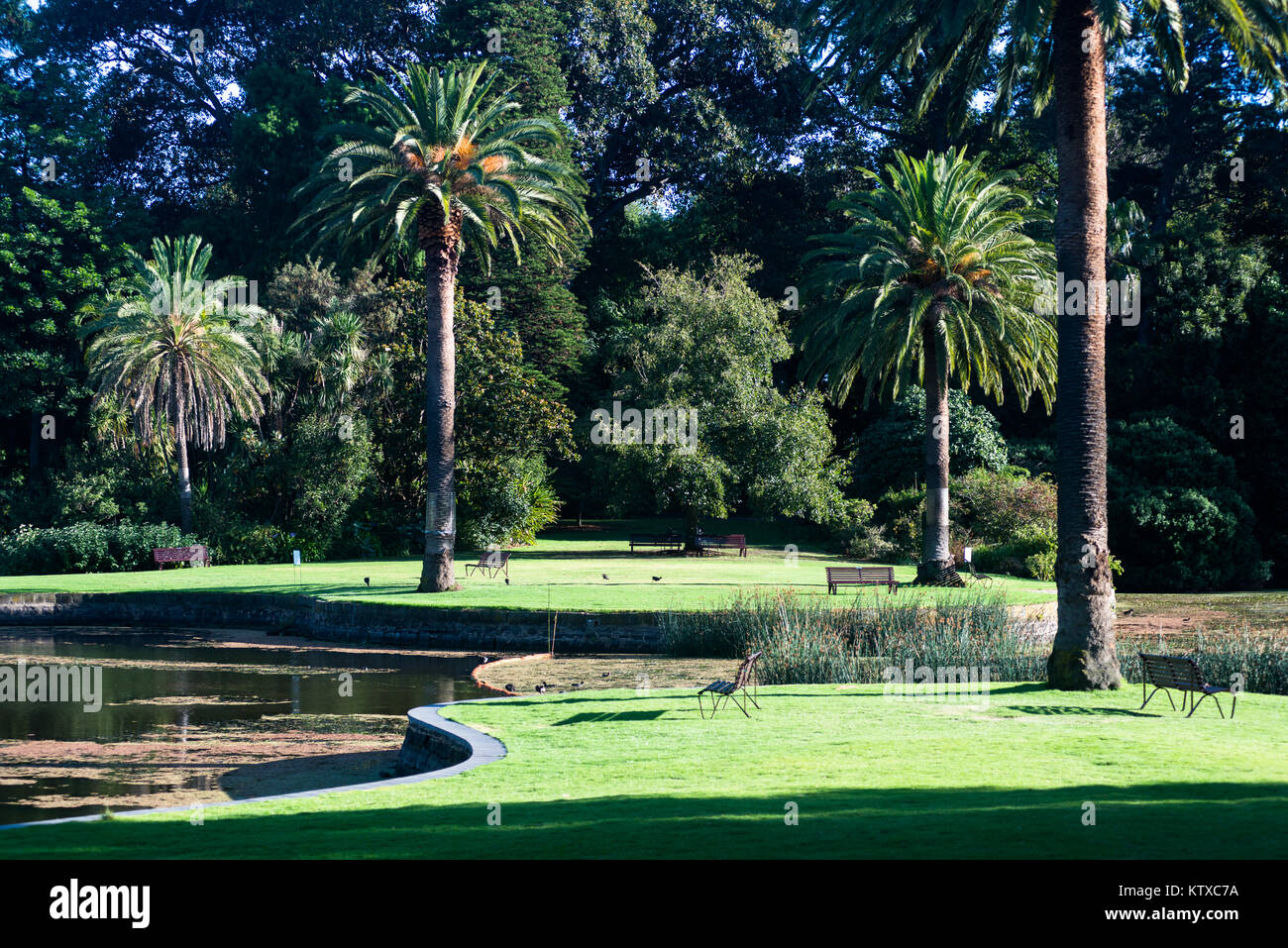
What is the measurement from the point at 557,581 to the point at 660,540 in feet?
48.1

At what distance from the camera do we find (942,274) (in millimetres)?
30812

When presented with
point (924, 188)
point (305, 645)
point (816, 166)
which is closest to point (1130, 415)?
point (816, 166)

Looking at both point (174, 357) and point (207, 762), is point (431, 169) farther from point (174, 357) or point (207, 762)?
point (207, 762)

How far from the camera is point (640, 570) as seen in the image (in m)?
37.0

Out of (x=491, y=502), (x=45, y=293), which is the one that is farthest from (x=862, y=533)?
(x=45, y=293)

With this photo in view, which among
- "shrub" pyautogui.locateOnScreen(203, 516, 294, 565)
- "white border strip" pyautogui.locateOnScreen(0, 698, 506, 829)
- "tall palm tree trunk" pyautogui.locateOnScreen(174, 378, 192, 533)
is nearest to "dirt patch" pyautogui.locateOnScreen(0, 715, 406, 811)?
"white border strip" pyautogui.locateOnScreen(0, 698, 506, 829)

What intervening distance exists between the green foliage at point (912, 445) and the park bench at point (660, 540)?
345 inches

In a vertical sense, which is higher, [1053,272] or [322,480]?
[1053,272]

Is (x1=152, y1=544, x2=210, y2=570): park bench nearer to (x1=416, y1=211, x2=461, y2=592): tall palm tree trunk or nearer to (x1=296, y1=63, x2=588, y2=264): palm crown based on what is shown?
(x1=416, y1=211, x2=461, y2=592): tall palm tree trunk

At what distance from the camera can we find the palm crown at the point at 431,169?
30.1 m

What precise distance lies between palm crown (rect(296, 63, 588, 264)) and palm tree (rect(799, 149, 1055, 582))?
8.43 m

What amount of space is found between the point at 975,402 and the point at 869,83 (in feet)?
132

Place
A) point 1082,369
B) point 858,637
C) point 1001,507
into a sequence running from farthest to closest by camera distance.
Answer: point 1001,507
point 858,637
point 1082,369

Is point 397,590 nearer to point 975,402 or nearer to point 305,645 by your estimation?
point 305,645
